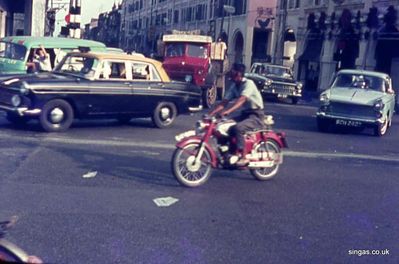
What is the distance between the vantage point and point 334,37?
36438mm

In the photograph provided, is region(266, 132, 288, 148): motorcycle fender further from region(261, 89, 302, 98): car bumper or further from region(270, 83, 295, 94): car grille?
region(270, 83, 295, 94): car grille

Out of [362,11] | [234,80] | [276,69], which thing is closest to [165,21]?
[362,11]

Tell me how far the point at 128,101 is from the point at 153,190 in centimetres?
543

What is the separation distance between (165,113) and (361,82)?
6.08m

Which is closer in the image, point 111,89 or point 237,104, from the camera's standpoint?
point 237,104

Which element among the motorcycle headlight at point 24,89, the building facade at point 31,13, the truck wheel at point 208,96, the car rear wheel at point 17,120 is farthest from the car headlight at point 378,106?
the building facade at point 31,13

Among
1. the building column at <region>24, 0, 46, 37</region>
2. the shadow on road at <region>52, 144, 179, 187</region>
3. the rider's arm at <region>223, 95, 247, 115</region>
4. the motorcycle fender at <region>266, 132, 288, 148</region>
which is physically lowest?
the shadow on road at <region>52, 144, 179, 187</region>

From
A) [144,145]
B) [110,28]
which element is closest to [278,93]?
[144,145]

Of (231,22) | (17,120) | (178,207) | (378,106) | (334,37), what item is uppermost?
(231,22)

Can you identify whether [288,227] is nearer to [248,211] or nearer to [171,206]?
[248,211]

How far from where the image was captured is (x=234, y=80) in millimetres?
8219

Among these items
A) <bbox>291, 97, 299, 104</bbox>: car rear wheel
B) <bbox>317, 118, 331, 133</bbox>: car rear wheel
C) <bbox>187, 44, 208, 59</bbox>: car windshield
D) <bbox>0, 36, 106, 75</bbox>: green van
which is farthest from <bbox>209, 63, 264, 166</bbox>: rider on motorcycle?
<bbox>291, 97, 299, 104</bbox>: car rear wheel

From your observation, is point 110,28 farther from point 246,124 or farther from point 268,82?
point 246,124

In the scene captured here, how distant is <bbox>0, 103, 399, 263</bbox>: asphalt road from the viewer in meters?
5.20
